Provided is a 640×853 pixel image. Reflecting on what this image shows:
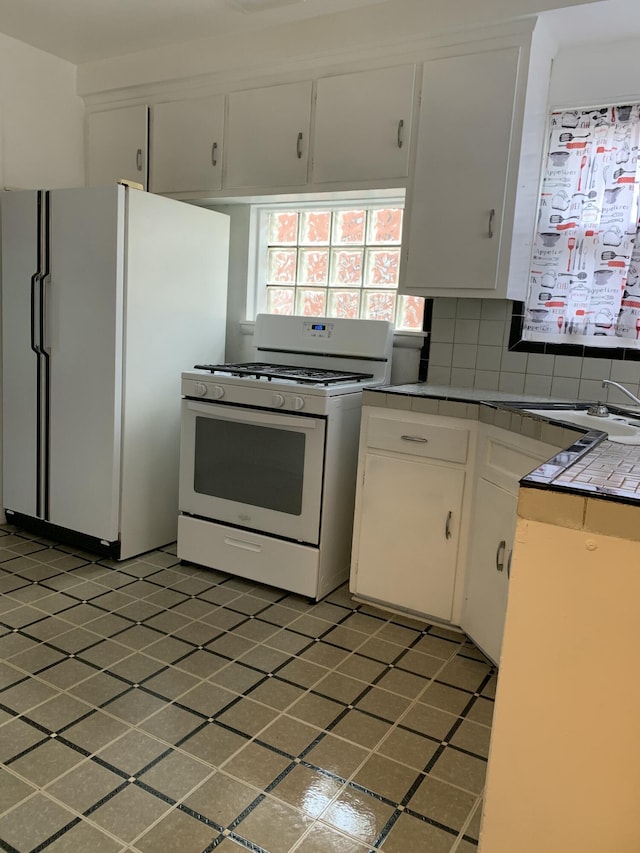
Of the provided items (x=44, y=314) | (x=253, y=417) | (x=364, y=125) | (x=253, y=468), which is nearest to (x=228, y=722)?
(x=253, y=468)

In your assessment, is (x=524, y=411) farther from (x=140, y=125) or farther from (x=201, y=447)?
(x=140, y=125)

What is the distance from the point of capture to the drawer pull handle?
2742 mm

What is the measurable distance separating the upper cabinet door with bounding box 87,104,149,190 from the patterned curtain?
2008 millimetres

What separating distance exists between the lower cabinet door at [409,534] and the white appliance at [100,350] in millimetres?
1076

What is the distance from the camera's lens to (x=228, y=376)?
2791 mm

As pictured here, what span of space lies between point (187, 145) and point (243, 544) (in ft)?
6.47

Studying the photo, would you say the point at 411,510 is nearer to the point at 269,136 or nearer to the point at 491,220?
the point at 491,220

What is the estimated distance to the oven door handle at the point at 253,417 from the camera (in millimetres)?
2563

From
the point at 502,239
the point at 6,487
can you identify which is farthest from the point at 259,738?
the point at 6,487

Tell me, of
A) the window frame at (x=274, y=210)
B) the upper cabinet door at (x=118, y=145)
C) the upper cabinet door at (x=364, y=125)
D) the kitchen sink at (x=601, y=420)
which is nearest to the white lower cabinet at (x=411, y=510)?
the kitchen sink at (x=601, y=420)

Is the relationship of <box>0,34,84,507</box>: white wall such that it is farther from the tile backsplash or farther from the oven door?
the tile backsplash

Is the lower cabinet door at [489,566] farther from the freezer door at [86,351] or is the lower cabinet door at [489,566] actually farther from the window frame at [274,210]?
the freezer door at [86,351]

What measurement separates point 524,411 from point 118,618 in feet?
5.34

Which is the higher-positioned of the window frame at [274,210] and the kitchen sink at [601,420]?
the window frame at [274,210]
